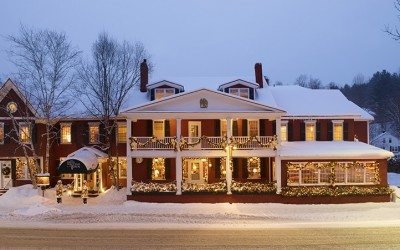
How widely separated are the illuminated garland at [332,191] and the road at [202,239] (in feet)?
32.4

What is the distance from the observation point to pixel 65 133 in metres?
40.6

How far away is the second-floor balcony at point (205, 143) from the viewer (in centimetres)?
3409

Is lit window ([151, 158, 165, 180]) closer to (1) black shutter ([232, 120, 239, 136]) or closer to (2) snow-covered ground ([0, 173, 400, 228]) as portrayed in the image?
(2) snow-covered ground ([0, 173, 400, 228])

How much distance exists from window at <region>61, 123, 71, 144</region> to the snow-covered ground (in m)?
6.60

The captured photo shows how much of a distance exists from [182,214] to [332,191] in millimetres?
10997

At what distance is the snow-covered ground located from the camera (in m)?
25.1

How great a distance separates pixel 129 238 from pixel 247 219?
26.1 feet

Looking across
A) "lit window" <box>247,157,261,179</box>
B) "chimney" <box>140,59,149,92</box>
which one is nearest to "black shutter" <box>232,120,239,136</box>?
"lit window" <box>247,157,261,179</box>

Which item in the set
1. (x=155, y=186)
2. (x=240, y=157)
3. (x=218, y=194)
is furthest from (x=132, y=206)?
(x=240, y=157)

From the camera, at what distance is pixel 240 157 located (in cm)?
3494

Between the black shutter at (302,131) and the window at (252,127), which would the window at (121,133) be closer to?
the window at (252,127)

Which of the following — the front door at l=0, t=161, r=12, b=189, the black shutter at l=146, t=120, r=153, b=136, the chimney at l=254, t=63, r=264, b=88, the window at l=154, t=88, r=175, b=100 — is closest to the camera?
the black shutter at l=146, t=120, r=153, b=136

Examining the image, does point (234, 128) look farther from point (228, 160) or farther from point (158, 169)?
point (158, 169)

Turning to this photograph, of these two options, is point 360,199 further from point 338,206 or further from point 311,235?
point 311,235
